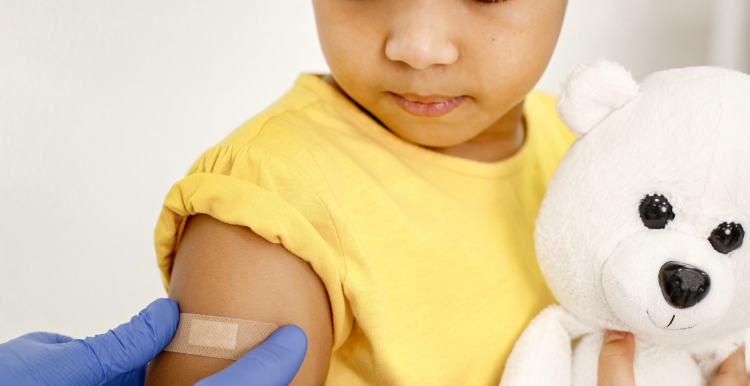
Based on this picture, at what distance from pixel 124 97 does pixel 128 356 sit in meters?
0.62

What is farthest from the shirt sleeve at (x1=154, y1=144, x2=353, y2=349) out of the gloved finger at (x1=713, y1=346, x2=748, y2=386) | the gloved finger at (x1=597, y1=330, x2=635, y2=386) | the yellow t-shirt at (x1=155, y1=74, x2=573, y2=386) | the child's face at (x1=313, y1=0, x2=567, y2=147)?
the gloved finger at (x1=713, y1=346, x2=748, y2=386)

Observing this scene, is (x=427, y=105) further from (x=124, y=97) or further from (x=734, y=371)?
(x=124, y=97)

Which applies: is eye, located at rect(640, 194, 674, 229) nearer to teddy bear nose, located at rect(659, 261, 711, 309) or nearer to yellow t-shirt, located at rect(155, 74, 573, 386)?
teddy bear nose, located at rect(659, 261, 711, 309)

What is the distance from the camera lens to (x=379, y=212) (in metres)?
0.62

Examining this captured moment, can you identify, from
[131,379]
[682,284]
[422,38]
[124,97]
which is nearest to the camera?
[682,284]

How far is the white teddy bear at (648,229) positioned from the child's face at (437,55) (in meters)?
0.09

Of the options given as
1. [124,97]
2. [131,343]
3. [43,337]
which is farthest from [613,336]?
[124,97]

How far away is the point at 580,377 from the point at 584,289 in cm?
12

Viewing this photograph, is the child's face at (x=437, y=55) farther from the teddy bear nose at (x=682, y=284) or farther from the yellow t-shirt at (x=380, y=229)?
the teddy bear nose at (x=682, y=284)

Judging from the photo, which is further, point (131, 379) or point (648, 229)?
point (131, 379)

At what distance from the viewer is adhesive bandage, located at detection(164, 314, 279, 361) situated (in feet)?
1.72

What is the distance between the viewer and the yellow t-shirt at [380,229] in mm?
559

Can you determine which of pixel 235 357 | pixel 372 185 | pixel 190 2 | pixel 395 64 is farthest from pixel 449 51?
pixel 190 2

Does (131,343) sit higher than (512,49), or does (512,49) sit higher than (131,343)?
(512,49)
